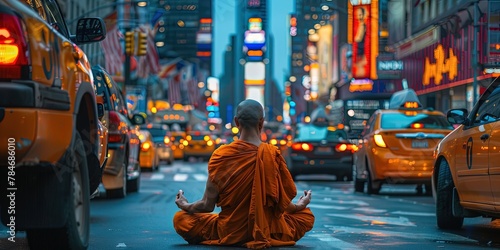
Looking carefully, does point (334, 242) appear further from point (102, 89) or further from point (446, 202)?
point (102, 89)

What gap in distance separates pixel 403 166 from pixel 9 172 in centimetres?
1422

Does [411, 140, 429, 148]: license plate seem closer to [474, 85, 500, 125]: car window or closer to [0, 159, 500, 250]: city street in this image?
[0, 159, 500, 250]: city street

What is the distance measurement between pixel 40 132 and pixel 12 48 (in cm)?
46

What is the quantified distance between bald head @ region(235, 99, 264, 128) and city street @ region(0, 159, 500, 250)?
1071 millimetres

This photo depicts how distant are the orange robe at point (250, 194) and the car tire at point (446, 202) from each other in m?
3.20

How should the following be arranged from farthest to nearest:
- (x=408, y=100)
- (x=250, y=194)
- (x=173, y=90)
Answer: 1. (x=173, y=90)
2. (x=408, y=100)
3. (x=250, y=194)

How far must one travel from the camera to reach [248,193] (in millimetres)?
8758

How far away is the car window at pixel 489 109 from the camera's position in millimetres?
10305

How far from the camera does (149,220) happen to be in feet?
42.2

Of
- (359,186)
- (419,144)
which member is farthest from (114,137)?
(359,186)

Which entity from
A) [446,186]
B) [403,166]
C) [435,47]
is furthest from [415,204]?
[435,47]

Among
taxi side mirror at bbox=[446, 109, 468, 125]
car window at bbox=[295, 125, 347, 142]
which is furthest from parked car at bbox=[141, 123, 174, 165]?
taxi side mirror at bbox=[446, 109, 468, 125]

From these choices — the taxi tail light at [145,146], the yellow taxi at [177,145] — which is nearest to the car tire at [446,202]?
the taxi tail light at [145,146]

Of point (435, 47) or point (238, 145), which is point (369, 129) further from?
point (435, 47)
